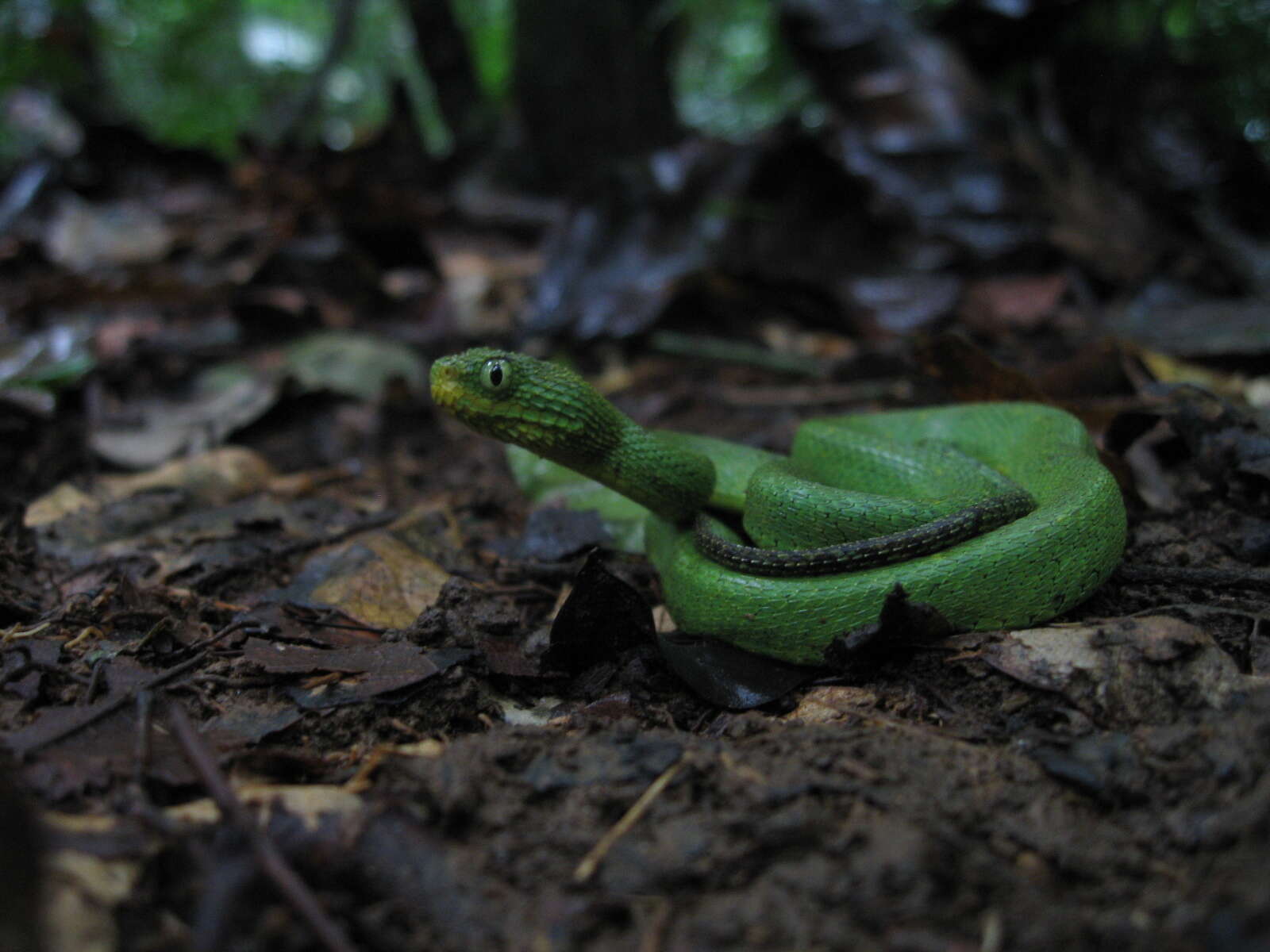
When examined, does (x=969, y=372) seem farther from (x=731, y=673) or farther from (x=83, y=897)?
(x=83, y=897)

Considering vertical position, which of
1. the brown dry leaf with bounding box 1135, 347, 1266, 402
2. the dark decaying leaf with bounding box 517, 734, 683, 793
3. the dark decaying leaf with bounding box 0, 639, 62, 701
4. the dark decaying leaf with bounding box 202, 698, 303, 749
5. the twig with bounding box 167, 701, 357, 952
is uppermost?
the dark decaying leaf with bounding box 0, 639, 62, 701

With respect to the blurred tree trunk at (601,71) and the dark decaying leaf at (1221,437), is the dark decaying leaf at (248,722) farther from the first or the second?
the blurred tree trunk at (601,71)

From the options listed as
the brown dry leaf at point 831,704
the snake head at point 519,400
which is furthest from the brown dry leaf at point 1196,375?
the snake head at point 519,400

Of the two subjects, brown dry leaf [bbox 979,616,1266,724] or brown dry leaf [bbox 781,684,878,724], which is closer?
brown dry leaf [bbox 979,616,1266,724]

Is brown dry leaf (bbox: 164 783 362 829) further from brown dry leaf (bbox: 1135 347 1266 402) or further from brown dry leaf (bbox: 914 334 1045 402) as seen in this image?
brown dry leaf (bbox: 1135 347 1266 402)

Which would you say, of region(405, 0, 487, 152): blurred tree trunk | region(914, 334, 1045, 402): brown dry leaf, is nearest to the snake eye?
region(914, 334, 1045, 402): brown dry leaf

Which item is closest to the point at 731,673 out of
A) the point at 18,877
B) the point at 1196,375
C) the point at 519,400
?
the point at 519,400

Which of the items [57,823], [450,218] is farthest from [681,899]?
[450,218]
